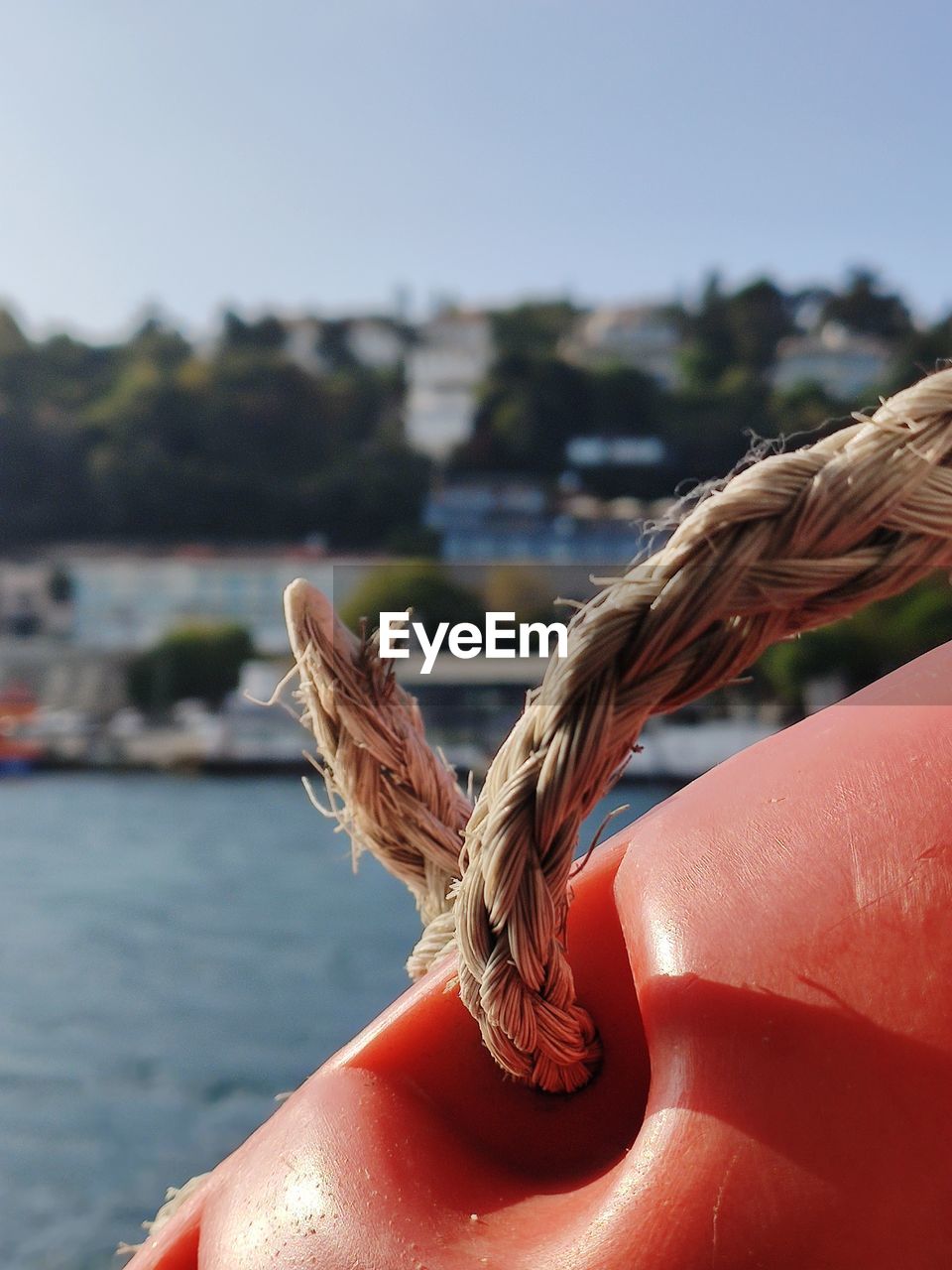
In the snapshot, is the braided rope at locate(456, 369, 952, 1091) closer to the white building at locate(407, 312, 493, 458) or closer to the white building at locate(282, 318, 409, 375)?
the white building at locate(407, 312, 493, 458)

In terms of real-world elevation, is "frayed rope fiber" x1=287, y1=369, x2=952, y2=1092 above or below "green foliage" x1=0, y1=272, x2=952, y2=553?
above

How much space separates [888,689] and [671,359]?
160 feet

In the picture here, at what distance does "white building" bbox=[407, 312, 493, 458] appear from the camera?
43.3 metres

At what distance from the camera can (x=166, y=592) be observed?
35.8 metres

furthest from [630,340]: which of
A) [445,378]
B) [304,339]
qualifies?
[304,339]

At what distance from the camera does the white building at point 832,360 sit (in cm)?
4478

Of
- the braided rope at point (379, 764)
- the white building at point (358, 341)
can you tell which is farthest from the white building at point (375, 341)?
the braided rope at point (379, 764)

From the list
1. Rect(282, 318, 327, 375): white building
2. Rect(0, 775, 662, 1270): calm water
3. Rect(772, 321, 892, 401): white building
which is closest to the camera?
Rect(0, 775, 662, 1270): calm water

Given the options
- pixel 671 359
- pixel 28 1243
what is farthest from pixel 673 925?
pixel 671 359

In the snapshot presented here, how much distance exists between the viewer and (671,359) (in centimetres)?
4809

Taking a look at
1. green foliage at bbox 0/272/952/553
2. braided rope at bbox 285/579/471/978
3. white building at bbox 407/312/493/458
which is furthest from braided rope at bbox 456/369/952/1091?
white building at bbox 407/312/493/458

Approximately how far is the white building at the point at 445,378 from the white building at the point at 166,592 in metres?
7.95

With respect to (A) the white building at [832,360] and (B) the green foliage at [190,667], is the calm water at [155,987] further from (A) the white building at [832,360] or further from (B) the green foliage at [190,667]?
(A) the white building at [832,360]

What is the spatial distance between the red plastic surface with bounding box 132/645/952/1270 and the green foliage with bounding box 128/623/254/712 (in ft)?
103
